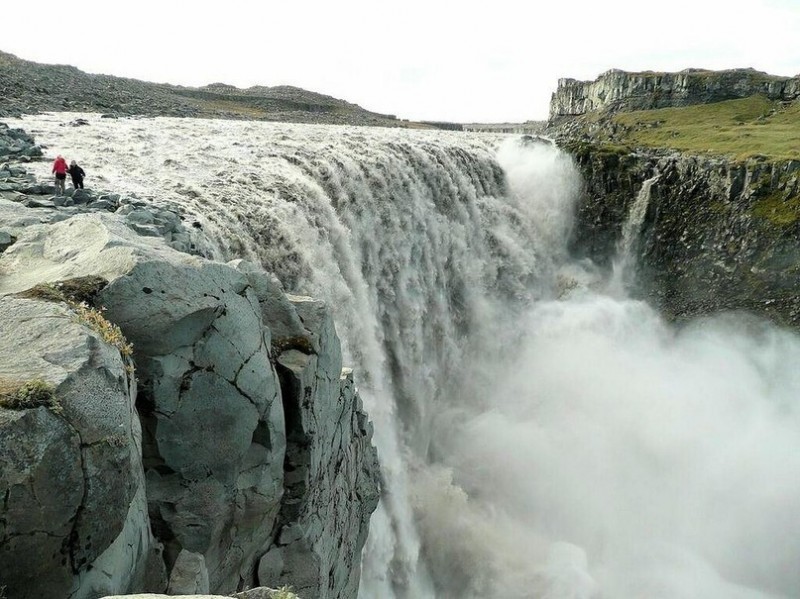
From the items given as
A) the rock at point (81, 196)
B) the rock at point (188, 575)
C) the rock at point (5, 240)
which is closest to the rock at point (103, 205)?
the rock at point (81, 196)

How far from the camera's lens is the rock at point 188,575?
8977mm

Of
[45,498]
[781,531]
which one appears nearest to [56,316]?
[45,498]

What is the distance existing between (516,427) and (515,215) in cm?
1856

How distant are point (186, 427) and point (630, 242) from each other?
48656 millimetres

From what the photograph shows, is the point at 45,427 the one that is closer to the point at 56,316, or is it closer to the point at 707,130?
the point at 56,316

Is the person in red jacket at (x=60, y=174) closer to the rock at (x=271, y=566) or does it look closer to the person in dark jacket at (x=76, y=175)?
the person in dark jacket at (x=76, y=175)

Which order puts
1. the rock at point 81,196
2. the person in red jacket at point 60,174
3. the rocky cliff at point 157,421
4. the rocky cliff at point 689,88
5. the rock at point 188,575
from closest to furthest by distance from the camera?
the rocky cliff at point 157,421 < the rock at point 188,575 < the rock at point 81,196 < the person in red jacket at point 60,174 < the rocky cliff at point 689,88

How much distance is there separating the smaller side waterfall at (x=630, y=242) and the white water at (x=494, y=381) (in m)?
5.30

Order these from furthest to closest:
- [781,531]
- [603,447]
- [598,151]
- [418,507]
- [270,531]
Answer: [598,151] → [603,447] → [781,531] → [418,507] → [270,531]

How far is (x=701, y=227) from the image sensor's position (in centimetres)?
4812

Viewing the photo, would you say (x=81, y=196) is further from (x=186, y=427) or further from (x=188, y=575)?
(x=188, y=575)

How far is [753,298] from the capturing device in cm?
4481

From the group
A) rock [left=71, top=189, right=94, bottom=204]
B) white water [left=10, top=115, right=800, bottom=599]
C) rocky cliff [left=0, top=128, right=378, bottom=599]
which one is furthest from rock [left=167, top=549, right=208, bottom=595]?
white water [left=10, top=115, right=800, bottom=599]

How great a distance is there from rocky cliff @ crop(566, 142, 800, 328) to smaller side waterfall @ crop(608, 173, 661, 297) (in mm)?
302
